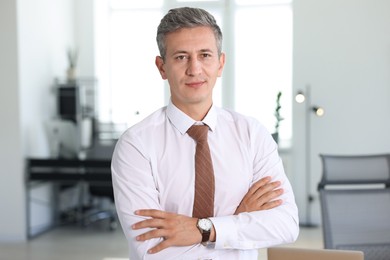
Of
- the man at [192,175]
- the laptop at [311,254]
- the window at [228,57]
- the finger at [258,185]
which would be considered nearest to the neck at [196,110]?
the man at [192,175]

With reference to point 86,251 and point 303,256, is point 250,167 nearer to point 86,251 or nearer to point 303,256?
point 303,256

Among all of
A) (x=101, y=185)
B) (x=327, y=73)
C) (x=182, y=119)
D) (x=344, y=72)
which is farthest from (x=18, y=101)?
(x=182, y=119)

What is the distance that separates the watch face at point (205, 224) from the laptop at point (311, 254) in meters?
0.48

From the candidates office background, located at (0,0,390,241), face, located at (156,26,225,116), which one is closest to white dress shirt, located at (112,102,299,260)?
face, located at (156,26,225,116)

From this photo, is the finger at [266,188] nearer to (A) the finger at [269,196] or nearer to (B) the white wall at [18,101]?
(A) the finger at [269,196]

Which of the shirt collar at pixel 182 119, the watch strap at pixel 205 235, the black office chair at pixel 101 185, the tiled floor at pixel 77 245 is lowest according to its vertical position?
the tiled floor at pixel 77 245

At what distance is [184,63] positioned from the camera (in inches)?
66.4

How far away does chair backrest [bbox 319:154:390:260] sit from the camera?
2986 mm

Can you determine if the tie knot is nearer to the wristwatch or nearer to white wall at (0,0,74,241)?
the wristwatch

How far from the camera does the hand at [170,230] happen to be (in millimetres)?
1650

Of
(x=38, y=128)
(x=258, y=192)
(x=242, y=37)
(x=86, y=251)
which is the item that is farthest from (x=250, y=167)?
(x=242, y=37)

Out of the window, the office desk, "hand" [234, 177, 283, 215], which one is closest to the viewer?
"hand" [234, 177, 283, 215]

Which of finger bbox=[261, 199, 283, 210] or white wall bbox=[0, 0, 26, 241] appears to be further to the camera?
white wall bbox=[0, 0, 26, 241]

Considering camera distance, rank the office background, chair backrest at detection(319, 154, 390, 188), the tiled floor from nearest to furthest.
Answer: chair backrest at detection(319, 154, 390, 188)
the tiled floor
the office background
